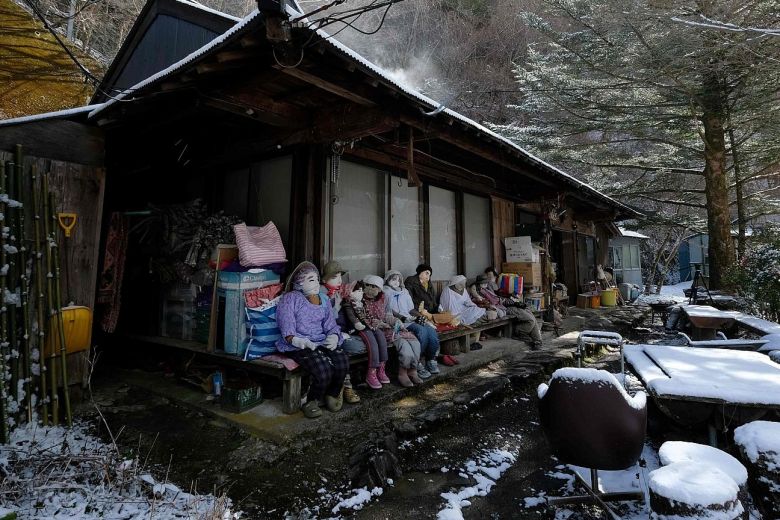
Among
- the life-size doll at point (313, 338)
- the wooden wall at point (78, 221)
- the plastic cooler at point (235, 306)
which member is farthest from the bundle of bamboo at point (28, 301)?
the life-size doll at point (313, 338)

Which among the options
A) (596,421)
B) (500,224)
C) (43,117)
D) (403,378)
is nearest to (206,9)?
(43,117)

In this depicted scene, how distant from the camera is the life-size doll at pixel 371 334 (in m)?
4.82

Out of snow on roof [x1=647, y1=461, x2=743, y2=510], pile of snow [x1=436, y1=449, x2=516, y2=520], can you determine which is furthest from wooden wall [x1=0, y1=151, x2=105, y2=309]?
snow on roof [x1=647, y1=461, x2=743, y2=510]

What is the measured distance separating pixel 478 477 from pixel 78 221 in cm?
530

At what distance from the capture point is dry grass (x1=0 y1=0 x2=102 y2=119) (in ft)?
30.0

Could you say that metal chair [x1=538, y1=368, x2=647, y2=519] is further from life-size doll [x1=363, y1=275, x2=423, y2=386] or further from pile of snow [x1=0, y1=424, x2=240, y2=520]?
life-size doll [x1=363, y1=275, x2=423, y2=386]

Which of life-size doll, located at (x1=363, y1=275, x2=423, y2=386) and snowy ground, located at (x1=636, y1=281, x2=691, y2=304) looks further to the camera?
snowy ground, located at (x1=636, y1=281, x2=691, y2=304)

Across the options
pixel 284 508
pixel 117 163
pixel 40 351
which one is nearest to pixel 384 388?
pixel 284 508

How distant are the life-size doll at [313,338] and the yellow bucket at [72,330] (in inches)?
91.8

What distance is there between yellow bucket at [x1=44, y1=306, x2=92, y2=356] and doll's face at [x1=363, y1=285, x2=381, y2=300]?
3.41 metres

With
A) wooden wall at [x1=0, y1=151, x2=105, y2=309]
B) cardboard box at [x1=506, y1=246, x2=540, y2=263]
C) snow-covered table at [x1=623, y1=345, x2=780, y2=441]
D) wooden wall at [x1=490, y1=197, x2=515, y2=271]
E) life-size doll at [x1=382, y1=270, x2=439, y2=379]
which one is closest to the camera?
snow-covered table at [x1=623, y1=345, x2=780, y2=441]

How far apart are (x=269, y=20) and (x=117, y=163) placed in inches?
242

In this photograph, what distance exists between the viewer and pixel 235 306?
4590mm

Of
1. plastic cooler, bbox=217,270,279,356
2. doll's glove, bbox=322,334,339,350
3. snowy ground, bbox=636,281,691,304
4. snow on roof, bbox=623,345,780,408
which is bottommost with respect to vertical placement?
snowy ground, bbox=636,281,691,304
